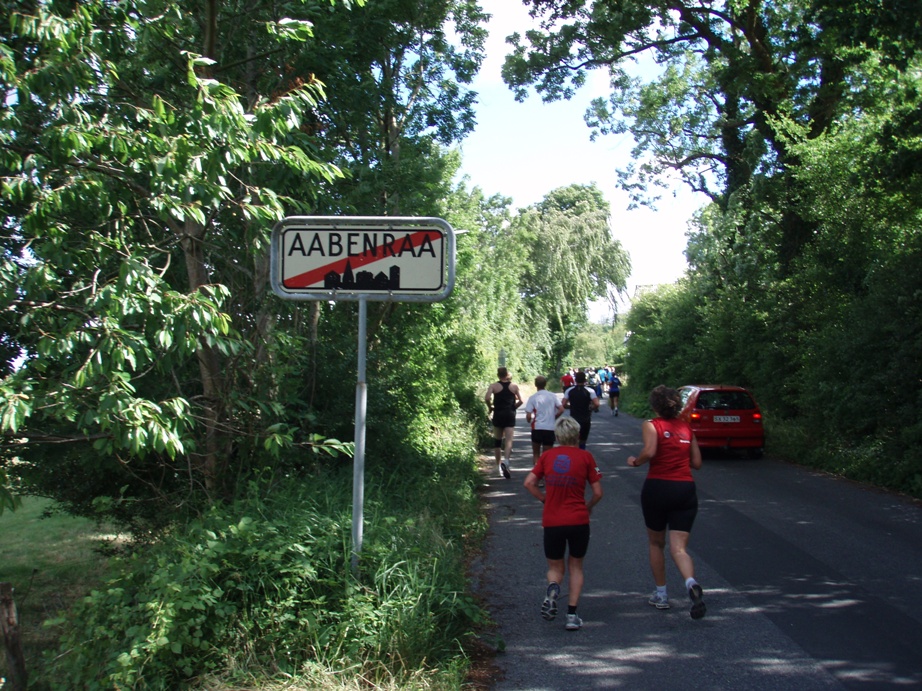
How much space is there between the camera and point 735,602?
6.94m

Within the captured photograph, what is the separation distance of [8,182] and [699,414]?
15260mm

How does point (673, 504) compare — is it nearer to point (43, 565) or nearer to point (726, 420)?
point (726, 420)

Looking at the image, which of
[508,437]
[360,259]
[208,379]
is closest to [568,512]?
[360,259]

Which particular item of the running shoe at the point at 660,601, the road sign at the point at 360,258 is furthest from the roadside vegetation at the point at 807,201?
the road sign at the point at 360,258

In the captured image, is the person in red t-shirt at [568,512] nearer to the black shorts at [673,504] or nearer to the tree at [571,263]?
the black shorts at [673,504]

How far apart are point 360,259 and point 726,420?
14085 mm

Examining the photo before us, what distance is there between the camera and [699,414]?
58.8ft

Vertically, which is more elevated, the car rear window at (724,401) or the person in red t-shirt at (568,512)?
the car rear window at (724,401)

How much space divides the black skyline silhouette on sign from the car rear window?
14.0 m

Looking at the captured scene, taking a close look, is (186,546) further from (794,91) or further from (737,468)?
(794,91)

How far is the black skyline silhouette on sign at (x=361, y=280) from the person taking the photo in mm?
5301

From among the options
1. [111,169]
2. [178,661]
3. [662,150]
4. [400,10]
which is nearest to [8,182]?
[111,169]

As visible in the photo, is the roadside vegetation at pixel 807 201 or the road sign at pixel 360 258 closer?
the road sign at pixel 360 258

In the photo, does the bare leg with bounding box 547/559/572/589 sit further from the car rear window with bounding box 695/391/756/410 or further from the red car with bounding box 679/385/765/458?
the car rear window with bounding box 695/391/756/410
